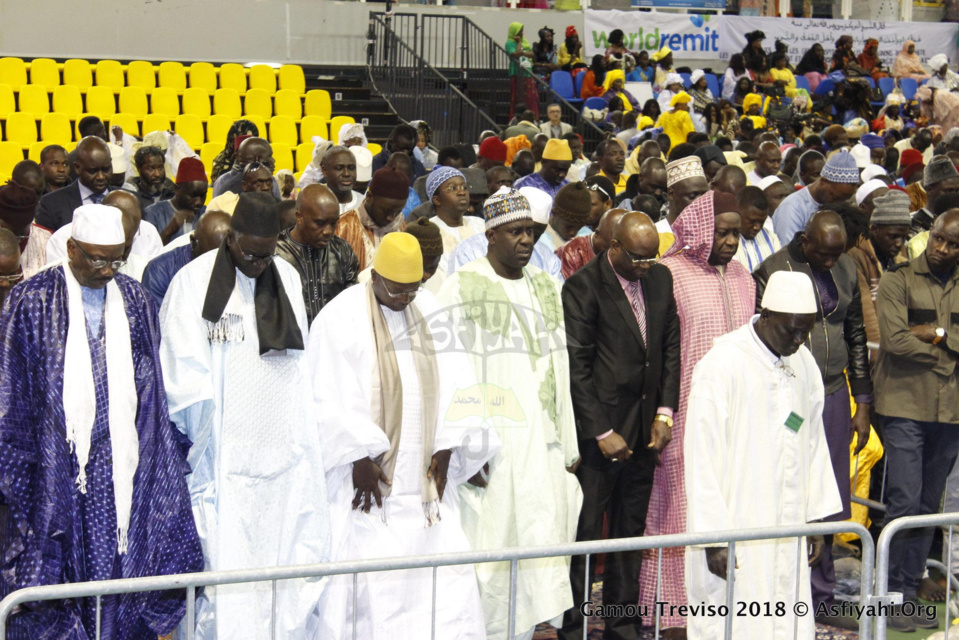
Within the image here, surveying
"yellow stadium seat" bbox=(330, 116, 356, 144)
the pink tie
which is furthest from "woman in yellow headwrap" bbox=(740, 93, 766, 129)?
the pink tie

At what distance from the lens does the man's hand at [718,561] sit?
4547mm

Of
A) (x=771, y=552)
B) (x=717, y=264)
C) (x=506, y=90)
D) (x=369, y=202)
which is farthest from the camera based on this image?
(x=506, y=90)

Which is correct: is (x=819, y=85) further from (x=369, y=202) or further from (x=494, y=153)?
(x=369, y=202)

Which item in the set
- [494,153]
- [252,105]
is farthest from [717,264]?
[252,105]

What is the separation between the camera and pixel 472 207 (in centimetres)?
778

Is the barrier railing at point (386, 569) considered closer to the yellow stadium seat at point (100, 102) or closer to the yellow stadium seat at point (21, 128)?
the yellow stadium seat at point (21, 128)

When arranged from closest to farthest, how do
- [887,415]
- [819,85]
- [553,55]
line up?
[887,415], [553,55], [819,85]

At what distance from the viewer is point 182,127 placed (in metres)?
13.7

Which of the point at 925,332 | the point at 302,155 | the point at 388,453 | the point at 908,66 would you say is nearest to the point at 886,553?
the point at 388,453

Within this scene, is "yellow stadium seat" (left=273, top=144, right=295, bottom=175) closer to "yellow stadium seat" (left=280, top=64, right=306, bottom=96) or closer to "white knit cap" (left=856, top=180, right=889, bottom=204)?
"yellow stadium seat" (left=280, top=64, right=306, bottom=96)

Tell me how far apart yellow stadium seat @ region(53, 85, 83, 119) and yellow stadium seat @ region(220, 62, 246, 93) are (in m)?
2.08

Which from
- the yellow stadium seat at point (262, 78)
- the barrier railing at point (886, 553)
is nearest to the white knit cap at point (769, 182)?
the barrier railing at point (886, 553)

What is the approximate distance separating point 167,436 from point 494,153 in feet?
19.3

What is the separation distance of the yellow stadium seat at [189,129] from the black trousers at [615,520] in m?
9.49
